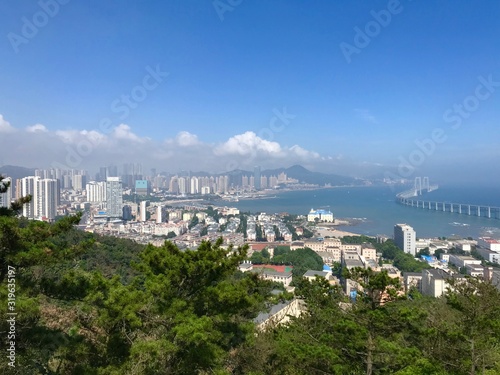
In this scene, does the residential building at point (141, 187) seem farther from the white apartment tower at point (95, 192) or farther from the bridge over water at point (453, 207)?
the bridge over water at point (453, 207)

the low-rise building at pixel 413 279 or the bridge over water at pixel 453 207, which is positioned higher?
the bridge over water at pixel 453 207

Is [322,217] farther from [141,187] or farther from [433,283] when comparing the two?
[141,187]

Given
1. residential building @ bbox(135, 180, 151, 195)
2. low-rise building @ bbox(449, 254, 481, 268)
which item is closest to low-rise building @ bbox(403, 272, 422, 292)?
low-rise building @ bbox(449, 254, 481, 268)

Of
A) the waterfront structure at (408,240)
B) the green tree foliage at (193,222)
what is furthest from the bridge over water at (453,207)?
the green tree foliage at (193,222)

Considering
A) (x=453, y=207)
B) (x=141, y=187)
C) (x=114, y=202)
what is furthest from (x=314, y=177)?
(x=114, y=202)

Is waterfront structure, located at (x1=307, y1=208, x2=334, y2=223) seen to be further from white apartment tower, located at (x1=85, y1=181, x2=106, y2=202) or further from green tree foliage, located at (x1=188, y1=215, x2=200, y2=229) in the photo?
white apartment tower, located at (x1=85, y1=181, x2=106, y2=202)

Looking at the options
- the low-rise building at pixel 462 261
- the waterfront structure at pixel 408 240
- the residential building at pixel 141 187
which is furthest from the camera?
the residential building at pixel 141 187

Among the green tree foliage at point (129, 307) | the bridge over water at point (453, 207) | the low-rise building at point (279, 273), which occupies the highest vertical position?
the green tree foliage at point (129, 307)

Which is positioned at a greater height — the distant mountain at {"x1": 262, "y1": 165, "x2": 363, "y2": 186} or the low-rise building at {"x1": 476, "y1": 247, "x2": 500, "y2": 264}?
the distant mountain at {"x1": 262, "y1": 165, "x2": 363, "y2": 186}

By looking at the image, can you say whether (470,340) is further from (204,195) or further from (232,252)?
A: (204,195)
